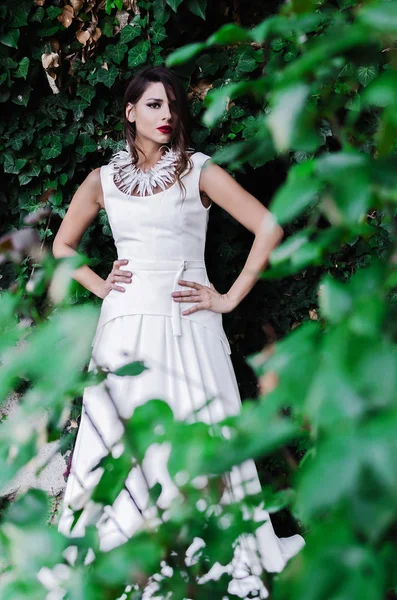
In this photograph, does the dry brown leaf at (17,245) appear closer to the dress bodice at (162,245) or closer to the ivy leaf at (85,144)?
the dress bodice at (162,245)

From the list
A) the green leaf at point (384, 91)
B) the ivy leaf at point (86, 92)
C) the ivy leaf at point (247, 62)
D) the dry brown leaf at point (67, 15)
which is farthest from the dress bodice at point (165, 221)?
the green leaf at point (384, 91)

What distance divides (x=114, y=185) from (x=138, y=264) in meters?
0.28

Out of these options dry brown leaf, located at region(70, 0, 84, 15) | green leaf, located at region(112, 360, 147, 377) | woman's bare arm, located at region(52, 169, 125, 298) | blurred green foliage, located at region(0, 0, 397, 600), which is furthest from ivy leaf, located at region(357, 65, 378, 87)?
green leaf, located at region(112, 360, 147, 377)

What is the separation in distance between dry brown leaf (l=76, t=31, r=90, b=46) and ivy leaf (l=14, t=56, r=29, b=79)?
0.21 metres

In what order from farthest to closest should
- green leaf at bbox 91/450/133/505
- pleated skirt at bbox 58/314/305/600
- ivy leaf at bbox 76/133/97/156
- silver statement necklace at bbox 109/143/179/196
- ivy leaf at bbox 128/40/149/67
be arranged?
ivy leaf at bbox 76/133/97/156, ivy leaf at bbox 128/40/149/67, silver statement necklace at bbox 109/143/179/196, pleated skirt at bbox 58/314/305/600, green leaf at bbox 91/450/133/505

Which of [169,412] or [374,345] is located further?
[169,412]

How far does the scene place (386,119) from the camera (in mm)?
364

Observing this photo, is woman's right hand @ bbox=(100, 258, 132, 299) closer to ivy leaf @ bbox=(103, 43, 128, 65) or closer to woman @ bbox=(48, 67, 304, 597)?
woman @ bbox=(48, 67, 304, 597)

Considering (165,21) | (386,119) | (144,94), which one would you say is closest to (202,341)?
(144,94)

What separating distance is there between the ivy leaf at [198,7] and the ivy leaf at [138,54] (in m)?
0.20

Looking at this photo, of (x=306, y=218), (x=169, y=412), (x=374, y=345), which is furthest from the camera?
(x=306, y=218)

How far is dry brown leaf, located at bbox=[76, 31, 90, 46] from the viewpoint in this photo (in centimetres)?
237

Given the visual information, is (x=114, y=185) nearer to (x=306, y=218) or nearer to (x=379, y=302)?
(x=306, y=218)

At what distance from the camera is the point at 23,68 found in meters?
2.33
